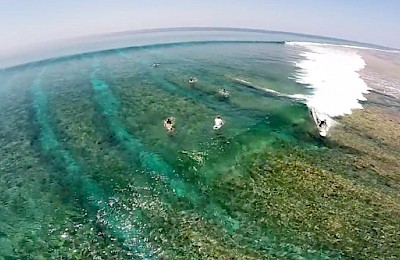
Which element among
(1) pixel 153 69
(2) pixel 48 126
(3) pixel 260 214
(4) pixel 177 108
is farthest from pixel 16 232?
(1) pixel 153 69

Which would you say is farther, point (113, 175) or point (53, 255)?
point (113, 175)

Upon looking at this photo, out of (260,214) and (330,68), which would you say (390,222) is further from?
(330,68)

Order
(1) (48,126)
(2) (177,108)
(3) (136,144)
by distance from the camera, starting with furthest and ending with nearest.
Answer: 1. (2) (177,108)
2. (1) (48,126)
3. (3) (136,144)

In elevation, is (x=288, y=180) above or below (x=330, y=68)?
below

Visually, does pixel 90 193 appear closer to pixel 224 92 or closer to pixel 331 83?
pixel 224 92

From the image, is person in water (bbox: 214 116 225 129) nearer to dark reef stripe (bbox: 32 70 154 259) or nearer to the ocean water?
the ocean water

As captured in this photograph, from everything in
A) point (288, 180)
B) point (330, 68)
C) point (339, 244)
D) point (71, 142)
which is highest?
point (330, 68)

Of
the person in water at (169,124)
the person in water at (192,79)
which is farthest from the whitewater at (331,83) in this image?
the person in water at (169,124)

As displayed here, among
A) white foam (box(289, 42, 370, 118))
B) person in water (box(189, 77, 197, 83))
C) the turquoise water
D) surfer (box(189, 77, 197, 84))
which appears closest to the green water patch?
the turquoise water

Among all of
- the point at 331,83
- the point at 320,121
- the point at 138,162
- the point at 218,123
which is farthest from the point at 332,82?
the point at 138,162
